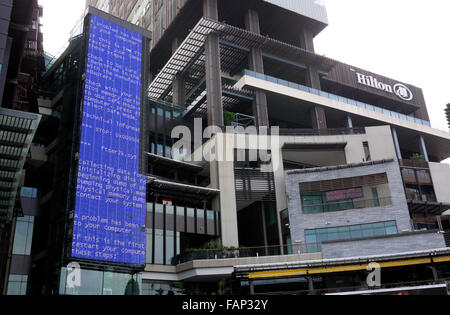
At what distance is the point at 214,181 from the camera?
5781cm

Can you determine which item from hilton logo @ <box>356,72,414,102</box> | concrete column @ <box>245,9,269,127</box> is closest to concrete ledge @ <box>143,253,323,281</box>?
concrete column @ <box>245,9,269,127</box>

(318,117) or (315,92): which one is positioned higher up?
(315,92)

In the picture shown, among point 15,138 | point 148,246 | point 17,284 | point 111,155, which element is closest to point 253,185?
point 148,246

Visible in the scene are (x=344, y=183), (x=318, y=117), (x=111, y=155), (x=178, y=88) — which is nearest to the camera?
(x=111, y=155)

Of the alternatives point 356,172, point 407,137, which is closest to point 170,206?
point 356,172

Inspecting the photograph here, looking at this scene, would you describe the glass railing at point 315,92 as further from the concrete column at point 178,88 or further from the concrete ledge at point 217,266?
the concrete ledge at point 217,266

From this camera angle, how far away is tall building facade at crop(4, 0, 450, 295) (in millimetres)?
45062

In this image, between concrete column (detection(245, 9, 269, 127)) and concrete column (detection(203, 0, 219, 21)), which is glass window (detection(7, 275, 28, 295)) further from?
concrete column (detection(203, 0, 219, 21))

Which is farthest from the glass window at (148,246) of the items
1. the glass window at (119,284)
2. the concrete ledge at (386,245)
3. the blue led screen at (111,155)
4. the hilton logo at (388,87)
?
the hilton logo at (388,87)

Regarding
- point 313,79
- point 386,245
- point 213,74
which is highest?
point 313,79

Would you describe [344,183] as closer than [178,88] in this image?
Yes

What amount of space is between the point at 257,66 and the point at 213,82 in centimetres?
947

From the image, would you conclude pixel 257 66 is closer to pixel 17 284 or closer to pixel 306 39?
pixel 306 39
